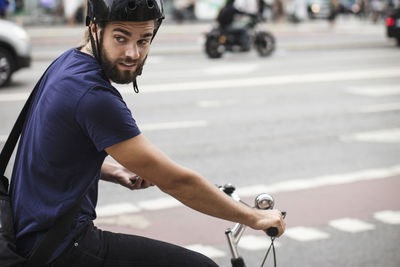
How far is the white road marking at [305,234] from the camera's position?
15.3 ft

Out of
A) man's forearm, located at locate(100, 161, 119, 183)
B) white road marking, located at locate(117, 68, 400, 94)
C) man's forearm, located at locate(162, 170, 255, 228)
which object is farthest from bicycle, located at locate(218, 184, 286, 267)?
white road marking, located at locate(117, 68, 400, 94)

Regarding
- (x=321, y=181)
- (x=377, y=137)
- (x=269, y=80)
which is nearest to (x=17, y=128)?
(x=321, y=181)

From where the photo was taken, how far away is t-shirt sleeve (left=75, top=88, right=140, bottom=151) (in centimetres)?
187

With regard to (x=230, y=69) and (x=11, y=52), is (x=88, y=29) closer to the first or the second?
(x=11, y=52)

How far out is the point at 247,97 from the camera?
431 inches

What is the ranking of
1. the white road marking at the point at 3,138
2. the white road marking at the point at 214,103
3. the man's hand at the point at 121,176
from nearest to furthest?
1. the man's hand at the point at 121,176
2. the white road marking at the point at 3,138
3. the white road marking at the point at 214,103

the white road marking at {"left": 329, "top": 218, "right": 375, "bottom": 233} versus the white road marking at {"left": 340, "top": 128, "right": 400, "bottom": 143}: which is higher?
the white road marking at {"left": 329, "top": 218, "right": 375, "bottom": 233}

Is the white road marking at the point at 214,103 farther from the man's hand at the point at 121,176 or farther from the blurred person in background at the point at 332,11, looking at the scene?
the blurred person in background at the point at 332,11

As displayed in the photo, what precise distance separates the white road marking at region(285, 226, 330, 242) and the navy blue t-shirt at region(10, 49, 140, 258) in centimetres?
290

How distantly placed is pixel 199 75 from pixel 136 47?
38.3 feet

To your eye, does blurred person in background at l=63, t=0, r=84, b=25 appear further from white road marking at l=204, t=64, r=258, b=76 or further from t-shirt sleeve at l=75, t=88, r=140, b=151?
t-shirt sleeve at l=75, t=88, r=140, b=151

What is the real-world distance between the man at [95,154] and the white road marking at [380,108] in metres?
8.06

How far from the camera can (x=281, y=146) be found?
744 centimetres

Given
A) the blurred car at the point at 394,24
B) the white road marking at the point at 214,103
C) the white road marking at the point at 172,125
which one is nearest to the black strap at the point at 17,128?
the white road marking at the point at 172,125
